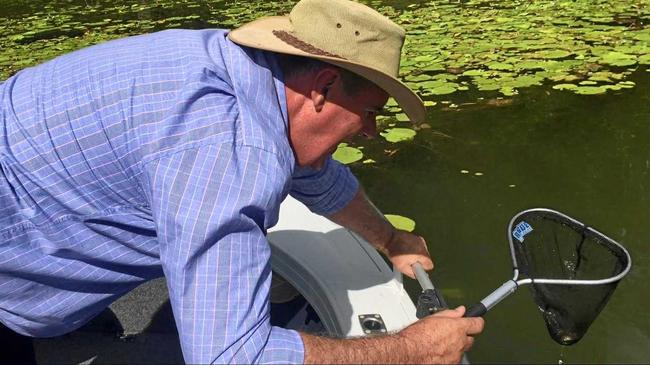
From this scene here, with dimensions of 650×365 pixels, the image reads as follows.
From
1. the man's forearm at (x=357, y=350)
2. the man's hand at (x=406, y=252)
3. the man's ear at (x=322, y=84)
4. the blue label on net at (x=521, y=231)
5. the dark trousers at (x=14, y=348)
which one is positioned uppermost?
the man's ear at (x=322, y=84)

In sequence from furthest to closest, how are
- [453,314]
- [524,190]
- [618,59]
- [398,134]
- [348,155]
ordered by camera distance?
[618,59] → [398,134] → [348,155] → [524,190] → [453,314]

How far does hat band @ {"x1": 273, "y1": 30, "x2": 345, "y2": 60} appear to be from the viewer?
41.2 inches

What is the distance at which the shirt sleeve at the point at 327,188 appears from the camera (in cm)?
150

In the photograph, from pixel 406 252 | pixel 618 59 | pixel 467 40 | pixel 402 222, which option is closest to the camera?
pixel 406 252

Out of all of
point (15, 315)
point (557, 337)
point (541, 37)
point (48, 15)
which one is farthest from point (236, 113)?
point (48, 15)

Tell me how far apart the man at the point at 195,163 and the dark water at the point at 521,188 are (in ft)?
2.65

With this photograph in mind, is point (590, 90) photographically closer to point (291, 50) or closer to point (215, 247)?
point (291, 50)

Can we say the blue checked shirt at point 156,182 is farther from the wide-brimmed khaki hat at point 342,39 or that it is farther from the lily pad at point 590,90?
the lily pad at point 590,90

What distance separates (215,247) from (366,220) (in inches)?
29.9

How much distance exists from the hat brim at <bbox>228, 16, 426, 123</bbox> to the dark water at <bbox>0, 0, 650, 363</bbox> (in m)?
0.92

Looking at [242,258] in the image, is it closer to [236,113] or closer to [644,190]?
[236,113]

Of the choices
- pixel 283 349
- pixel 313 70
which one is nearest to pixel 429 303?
pixel 283 349

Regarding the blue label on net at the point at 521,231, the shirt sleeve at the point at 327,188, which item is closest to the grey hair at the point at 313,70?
the shirt sleeve at the point at 327,188

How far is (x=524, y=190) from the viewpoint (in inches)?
98.0
